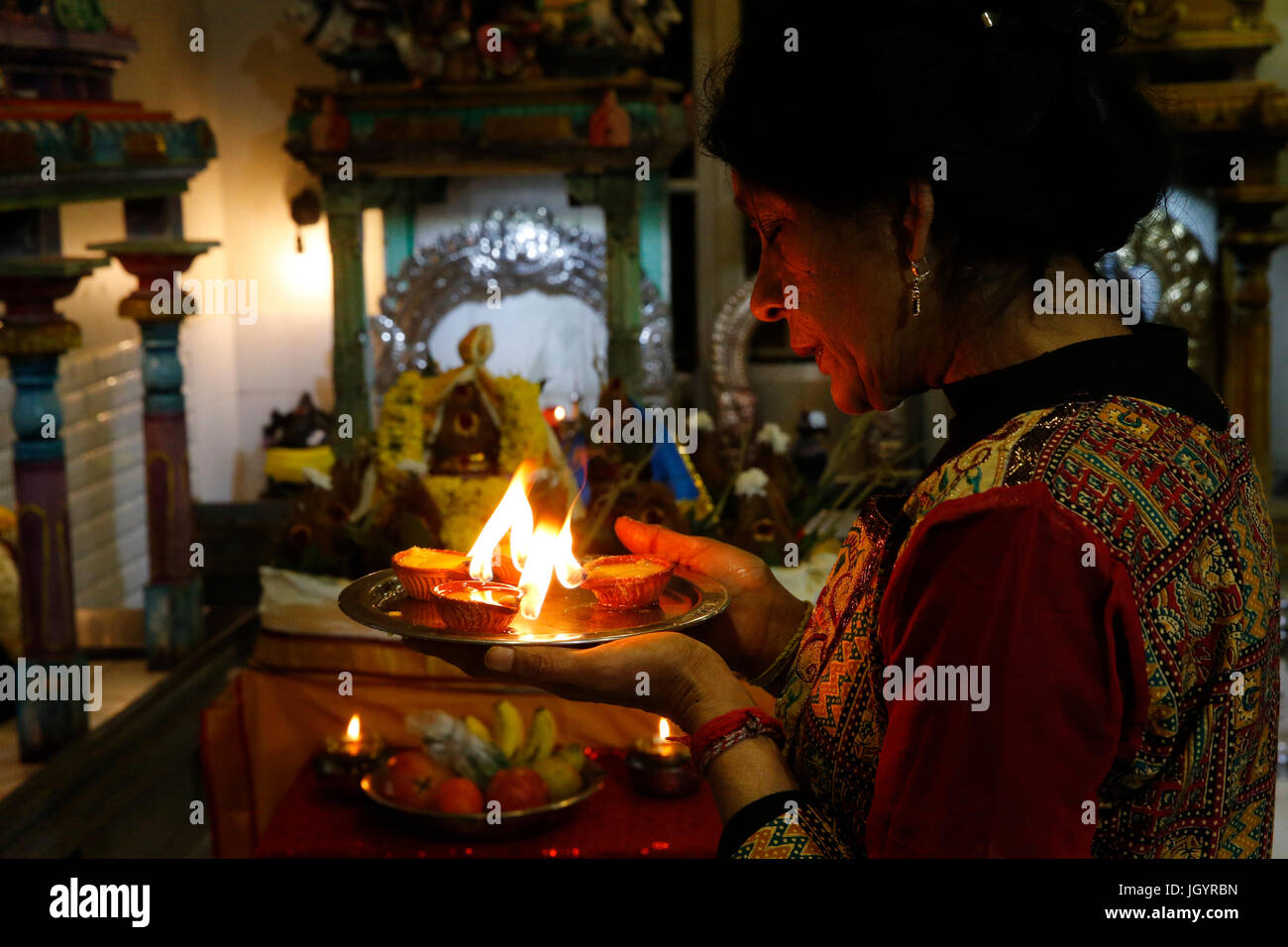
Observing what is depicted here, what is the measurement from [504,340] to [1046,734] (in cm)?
534

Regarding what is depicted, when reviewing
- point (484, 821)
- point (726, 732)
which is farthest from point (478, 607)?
point (484, 821)

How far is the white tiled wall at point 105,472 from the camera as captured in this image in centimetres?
460

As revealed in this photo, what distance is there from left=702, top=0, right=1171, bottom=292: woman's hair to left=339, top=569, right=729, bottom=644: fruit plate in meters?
→ 0.38

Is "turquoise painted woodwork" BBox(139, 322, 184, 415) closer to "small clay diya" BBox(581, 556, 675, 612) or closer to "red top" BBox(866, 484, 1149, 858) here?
"small clay diya" BBox(581, 556, 675, 612)

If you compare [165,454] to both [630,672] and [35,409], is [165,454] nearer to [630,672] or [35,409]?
[35,409]

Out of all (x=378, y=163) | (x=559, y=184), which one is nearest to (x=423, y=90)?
(x=378, y=163)

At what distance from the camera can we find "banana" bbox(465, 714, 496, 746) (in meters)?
2.52

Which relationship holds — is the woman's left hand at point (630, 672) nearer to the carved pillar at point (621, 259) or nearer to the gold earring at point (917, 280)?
the gold earring at point (917, 280)

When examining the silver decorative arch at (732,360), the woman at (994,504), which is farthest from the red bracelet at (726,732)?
the silver decorative arch at (732,360)

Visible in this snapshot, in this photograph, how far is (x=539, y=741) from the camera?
2.50 m

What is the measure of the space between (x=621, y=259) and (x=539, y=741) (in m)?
2.95

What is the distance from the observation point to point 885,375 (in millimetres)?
1072
